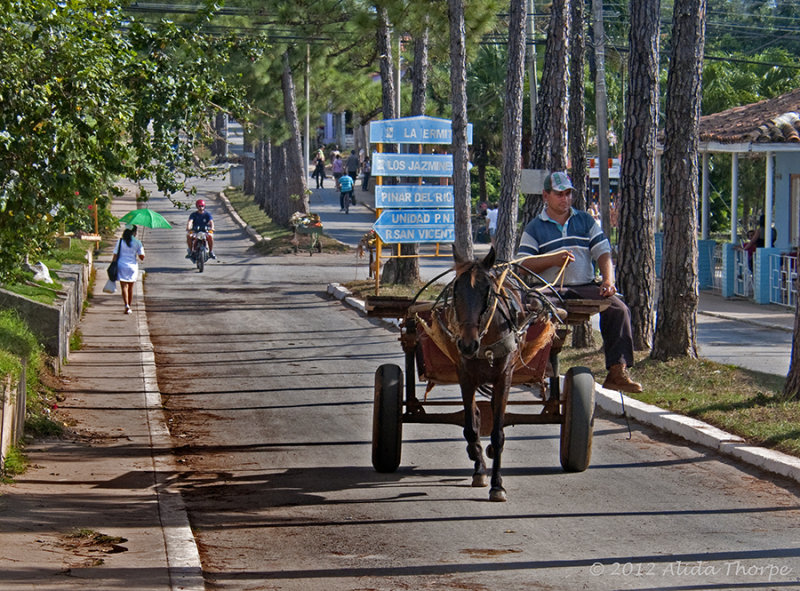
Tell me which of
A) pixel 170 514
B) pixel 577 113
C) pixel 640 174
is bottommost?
pixel 170 514

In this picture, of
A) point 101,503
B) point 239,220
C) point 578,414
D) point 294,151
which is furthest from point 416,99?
point 239,220

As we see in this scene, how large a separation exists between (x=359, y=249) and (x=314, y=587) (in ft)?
73.2

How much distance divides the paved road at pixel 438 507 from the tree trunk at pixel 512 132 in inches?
225

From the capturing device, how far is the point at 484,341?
8.38 metres

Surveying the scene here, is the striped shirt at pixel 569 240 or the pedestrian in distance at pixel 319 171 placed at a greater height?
the pedestrian in distance at pixel 319 171

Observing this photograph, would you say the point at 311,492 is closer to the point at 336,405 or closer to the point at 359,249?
the point at 336,405

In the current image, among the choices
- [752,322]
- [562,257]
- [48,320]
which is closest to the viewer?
[562,257]

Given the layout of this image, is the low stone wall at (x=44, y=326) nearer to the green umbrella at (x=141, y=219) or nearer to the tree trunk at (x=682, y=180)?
the green umbrella at (x=141, y=219)

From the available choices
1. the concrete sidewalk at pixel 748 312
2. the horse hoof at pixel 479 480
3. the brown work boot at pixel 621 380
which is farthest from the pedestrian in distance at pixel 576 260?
the concrete sidewalk at pixel 748 312

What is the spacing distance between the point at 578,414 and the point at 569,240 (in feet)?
5.27

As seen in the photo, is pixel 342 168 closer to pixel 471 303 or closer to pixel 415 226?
pixel 415 226

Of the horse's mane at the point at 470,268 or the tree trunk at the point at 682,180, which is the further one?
the tree trunk at the point at 682,180

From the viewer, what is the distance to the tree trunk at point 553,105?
17.2m

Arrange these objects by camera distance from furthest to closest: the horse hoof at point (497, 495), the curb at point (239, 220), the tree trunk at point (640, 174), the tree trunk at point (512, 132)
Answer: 1. the curb at point (239, 220)
2. the tree trunk at point (512, 132)
3. the tree trunk at point (640, 174)
4. the horse hoof at point (497, 495)
